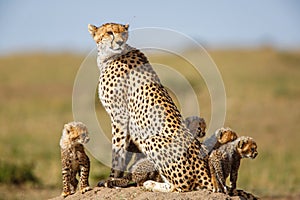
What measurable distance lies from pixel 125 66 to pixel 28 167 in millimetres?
4967

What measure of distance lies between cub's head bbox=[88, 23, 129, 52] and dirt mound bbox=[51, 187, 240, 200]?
1.36 meters

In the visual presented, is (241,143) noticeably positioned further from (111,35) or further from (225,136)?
(111,35)

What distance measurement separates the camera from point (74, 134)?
5363 mm

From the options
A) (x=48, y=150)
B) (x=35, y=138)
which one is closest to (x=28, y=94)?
(x=35, y=138)

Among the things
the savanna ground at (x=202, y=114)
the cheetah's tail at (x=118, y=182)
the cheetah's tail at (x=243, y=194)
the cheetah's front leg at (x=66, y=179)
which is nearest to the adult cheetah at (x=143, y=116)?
the cheetah's tail at (x=118, y=182)

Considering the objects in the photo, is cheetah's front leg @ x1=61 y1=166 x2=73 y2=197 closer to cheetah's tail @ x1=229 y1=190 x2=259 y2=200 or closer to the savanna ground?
cheetah's tail @ x1=229 y1=190 x2=259 y2=200

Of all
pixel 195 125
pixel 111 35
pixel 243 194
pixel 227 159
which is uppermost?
pixel 111 35

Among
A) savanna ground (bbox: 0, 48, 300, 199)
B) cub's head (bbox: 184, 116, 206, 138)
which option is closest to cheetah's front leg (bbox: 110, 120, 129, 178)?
cub's head (bbox: 184, 116, 206, 138)

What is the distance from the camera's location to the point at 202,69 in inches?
301

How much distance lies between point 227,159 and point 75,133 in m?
1.39

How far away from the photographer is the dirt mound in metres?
5.22

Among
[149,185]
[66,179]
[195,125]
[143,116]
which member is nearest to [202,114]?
[195,125]

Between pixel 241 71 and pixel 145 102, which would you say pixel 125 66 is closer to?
pixel 145 102

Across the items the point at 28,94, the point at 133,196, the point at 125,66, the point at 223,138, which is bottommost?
the point at 133,196
